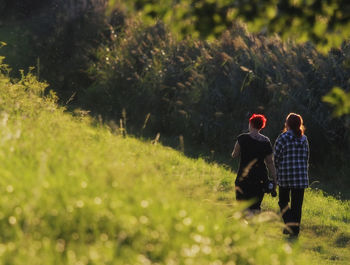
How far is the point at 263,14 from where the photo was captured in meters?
5.46

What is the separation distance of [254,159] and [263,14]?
12.1 feet

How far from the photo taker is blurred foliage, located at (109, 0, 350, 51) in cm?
536

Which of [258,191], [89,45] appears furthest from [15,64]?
[258,191]

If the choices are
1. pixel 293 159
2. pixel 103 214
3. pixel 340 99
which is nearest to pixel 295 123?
pixel 293 159

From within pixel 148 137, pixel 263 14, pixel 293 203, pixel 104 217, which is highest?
pixel 263 14

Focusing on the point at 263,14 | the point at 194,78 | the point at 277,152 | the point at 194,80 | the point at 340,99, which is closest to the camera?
the point at 340,99

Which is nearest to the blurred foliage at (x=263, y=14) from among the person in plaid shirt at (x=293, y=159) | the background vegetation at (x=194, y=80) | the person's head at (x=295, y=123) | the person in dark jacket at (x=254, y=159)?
the person in dark jacket at (x=254, y=159)

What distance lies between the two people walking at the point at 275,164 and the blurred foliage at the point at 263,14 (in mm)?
3310

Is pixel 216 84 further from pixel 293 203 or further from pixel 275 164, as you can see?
pixel 293 203

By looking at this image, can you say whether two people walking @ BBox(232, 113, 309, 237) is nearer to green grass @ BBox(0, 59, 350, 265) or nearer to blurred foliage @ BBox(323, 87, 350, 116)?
green grass @ BBox(0, 59, 350, 265)

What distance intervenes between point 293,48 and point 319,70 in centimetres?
125

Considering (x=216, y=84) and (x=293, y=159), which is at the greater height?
(x=293, y=159)

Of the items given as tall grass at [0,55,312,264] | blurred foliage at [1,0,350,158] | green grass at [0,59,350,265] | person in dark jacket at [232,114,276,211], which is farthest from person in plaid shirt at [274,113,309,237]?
blurred foliage at [1,0,350,158]

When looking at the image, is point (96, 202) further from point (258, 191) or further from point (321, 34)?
point (258, 191)
